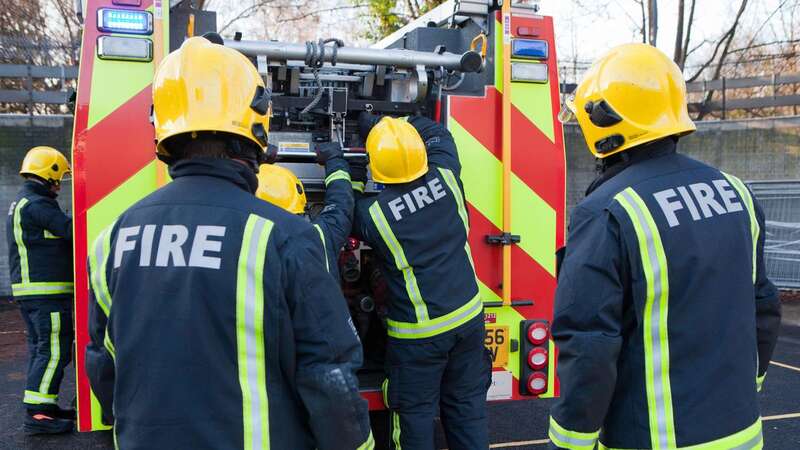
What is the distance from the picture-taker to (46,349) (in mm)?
4758

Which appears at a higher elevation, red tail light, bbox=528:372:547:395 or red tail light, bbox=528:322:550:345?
red tail light, bbox=528:322:550:345

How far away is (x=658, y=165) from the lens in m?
2.06

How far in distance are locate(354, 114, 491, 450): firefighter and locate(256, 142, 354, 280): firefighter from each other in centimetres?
16

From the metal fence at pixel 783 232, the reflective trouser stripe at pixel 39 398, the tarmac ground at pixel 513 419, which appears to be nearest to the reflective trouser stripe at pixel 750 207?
the tarmac ground at pixel 513 419

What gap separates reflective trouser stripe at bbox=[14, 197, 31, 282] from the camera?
466cm

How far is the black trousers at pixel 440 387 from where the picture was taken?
3217 mm

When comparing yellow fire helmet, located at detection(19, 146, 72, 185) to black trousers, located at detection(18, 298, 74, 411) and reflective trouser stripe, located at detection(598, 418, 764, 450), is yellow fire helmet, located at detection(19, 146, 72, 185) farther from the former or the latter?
reflective trouser stripe, located at detection(598, 418, 764, 450)

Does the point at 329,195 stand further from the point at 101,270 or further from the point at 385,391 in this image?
the point at 101,270

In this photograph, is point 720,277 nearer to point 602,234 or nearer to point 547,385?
point 602,234

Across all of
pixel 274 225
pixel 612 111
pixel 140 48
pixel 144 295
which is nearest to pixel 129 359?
pixel 144 295

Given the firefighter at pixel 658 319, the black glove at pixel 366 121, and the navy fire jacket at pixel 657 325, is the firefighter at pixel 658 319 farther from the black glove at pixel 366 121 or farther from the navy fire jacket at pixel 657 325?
the black glove at pixel 366 121

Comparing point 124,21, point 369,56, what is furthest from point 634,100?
point 124,21

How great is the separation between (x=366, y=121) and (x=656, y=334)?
2.08 metres

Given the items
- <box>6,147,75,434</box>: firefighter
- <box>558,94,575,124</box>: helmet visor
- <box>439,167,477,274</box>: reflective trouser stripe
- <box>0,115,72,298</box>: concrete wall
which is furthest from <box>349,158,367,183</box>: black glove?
<box>0,115,72,298</box>: concrete wall
